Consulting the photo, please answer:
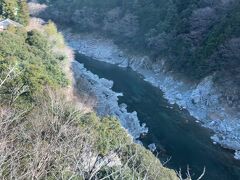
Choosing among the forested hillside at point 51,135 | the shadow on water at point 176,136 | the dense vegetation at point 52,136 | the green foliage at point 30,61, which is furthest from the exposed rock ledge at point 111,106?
the dense vegetation at point 52,136

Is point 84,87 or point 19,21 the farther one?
point 19,21

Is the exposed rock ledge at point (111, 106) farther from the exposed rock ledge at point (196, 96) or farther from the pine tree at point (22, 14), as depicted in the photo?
the pine tree at point (22, 14)

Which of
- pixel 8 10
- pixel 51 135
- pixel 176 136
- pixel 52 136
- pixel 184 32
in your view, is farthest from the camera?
pixel 184 32

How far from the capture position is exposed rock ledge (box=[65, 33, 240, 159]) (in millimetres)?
30953

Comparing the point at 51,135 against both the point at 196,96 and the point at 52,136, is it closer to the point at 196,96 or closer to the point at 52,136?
the point at 52,136

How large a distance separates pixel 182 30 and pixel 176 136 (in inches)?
759

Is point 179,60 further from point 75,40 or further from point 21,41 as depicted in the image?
point 75,40

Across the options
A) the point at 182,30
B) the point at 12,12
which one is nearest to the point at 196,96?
the point at 182,30

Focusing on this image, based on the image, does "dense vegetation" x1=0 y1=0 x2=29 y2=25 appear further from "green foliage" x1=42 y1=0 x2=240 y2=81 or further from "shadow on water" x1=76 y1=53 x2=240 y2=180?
"green foliage" x1=42 y1=0 x2=240 y2=81

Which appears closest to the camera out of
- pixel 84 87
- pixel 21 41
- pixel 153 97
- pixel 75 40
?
pixel 21 41

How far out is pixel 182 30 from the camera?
153 ft

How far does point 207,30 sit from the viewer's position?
43594 mm

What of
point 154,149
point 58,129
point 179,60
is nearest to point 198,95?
point 179,60

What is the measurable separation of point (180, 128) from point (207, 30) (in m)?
15.4
